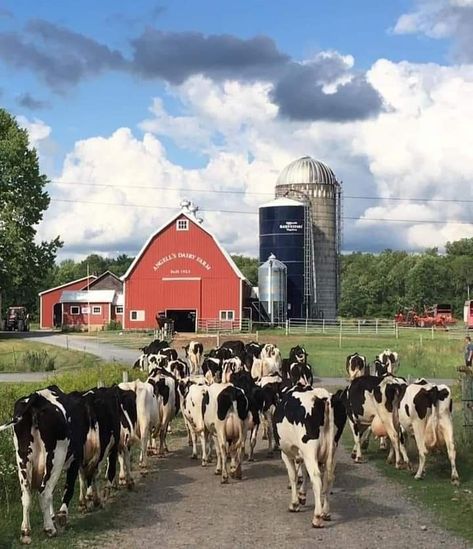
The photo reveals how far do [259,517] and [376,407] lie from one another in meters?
4.66

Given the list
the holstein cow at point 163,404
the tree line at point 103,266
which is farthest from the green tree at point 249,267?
the holstein cow at point 163,404

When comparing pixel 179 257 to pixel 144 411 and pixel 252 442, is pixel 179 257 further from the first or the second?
pixel 144 411

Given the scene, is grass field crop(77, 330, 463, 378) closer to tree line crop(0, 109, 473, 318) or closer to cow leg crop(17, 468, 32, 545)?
tree line crop(0, 109, 473, 318)

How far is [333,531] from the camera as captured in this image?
425 inches

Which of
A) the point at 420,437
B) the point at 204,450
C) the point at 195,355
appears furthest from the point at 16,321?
the point at 420,437

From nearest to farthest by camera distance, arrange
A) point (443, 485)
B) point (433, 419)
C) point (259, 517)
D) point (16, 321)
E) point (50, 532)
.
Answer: point (50, 532), point (259, 517), point (443, 485), point (433, 419), point (16, 321)

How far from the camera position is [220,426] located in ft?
47.1

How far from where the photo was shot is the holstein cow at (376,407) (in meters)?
15.3

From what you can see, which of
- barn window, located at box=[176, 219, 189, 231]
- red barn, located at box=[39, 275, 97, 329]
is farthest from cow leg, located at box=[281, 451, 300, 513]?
red barn, located at box=[39, 275, 97, 329]

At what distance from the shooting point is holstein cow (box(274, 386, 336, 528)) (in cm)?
1121

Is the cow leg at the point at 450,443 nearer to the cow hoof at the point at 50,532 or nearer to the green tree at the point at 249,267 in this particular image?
the cow hoof at the point at 50,532

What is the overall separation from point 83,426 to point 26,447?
1.35 m

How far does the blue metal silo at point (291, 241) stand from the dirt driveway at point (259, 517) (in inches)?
2313

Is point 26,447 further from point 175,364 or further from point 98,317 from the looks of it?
point 98,317
